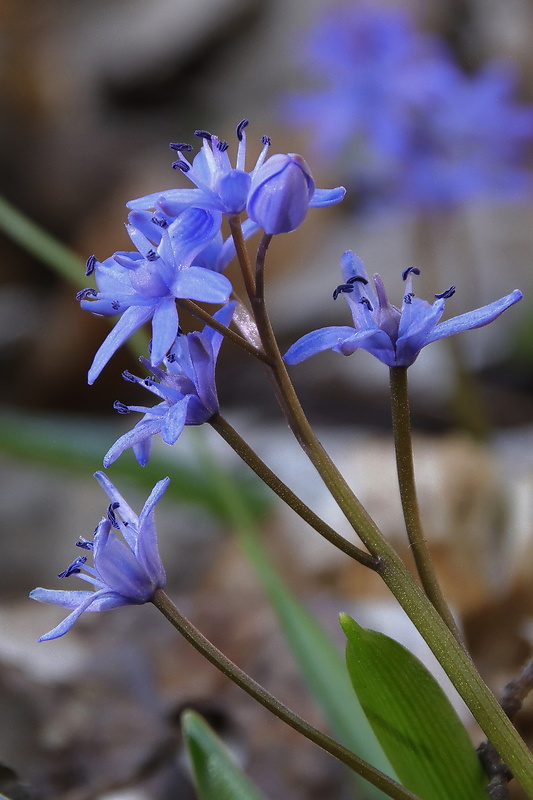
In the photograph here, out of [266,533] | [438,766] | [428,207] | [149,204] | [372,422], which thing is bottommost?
[438,766]

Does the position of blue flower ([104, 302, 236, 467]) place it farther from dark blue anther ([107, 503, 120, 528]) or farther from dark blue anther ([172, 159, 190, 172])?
dark blue anther ([172, 159, 190, 172])

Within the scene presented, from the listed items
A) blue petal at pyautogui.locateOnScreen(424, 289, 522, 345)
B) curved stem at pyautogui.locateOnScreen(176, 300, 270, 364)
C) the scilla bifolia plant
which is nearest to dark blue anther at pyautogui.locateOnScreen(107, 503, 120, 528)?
the scilla bifolia plant

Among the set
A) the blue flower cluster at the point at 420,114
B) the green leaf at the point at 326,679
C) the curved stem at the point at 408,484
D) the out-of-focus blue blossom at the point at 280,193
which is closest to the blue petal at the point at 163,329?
the out-of-focus blue blossom at the point at 280,193

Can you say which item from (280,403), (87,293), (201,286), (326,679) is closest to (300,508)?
(280,403)

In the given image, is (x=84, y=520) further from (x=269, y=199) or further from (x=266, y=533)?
(x=269, y=199)

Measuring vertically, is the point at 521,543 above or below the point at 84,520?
below

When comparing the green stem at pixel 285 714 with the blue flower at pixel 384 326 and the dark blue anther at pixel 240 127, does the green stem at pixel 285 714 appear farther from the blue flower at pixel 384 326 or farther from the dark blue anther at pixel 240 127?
the dark blue anther at pixel 240 127

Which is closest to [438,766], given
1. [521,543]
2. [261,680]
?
[261,680]

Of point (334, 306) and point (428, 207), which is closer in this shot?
point (428, 207)

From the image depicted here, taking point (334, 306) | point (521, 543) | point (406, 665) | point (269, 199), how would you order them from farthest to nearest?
1. point (334, 306)
2. point (521, 543)
3. point (406, 665)
4. point (269, 199)
